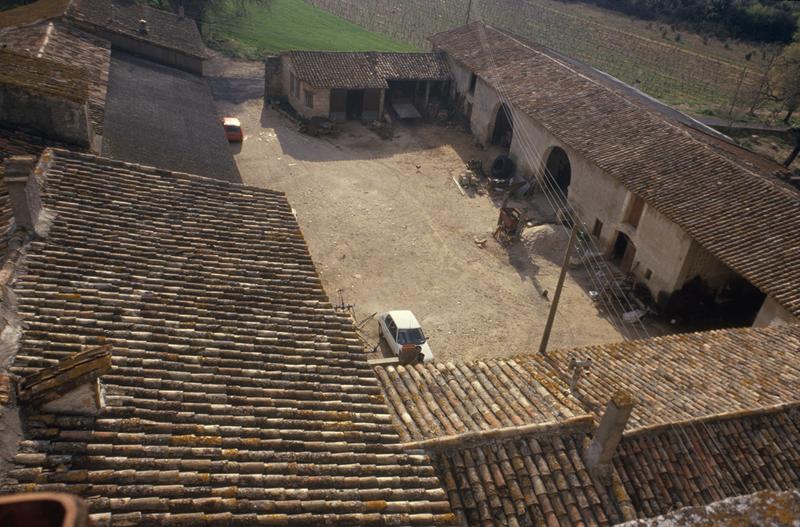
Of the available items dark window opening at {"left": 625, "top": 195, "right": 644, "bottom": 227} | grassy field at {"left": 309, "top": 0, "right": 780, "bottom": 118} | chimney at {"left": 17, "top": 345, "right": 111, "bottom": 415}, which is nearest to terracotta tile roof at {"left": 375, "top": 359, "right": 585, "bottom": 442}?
chimney at {"left": 17, "top": 345, "right": 111, "bottom": 415}

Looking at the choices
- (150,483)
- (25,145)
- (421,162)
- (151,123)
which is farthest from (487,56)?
(150,483)

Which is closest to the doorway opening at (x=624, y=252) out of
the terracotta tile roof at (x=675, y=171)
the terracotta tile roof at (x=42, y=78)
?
the terracotta tile roof at (x=675, y=171)

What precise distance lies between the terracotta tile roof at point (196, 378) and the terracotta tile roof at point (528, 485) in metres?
1.01

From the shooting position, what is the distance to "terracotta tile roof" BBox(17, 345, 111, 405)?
7305 mm

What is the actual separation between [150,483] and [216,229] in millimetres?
6895

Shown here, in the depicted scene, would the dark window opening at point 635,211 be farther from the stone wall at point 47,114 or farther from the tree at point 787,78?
the tree at point 787,78

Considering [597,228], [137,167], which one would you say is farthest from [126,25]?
[597,228]

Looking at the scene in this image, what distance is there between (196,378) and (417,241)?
57.4ft

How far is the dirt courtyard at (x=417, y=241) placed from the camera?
2150 cm

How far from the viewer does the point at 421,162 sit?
109 ft

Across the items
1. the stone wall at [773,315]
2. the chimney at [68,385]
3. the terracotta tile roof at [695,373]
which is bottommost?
the stone wall at [773,315]

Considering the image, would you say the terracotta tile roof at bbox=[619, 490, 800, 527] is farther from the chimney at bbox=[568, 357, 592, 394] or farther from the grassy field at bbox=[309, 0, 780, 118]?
the grassy field at bbox=[309, 0, 780, 118]

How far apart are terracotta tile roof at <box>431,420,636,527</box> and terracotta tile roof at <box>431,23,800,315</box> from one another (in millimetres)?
11268

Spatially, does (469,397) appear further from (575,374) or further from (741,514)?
(741,514)
